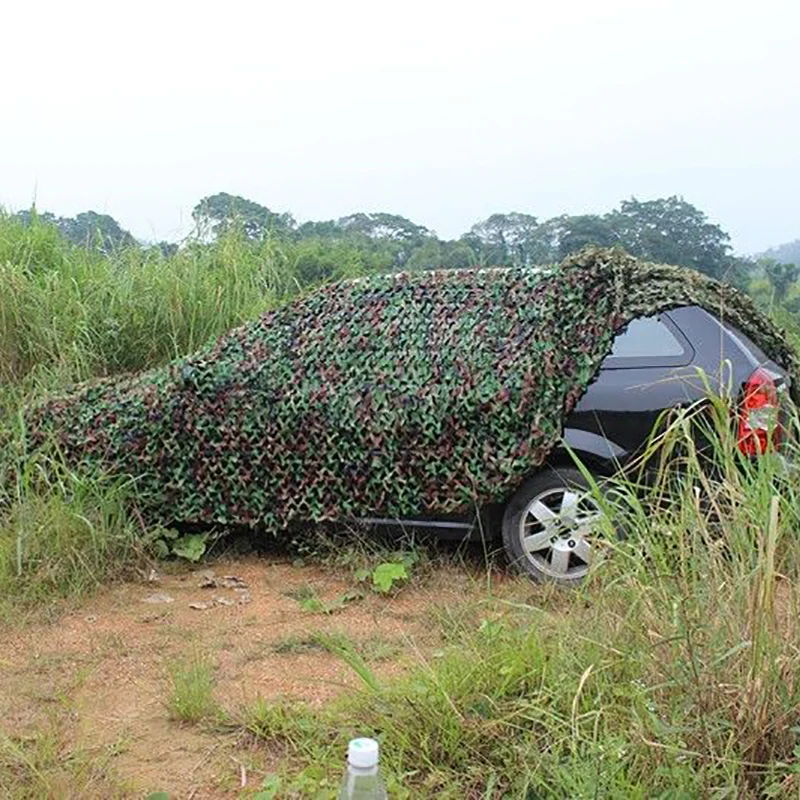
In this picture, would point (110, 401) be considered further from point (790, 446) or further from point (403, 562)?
point (790, 446)

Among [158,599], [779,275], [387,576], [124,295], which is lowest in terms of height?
[158,599]

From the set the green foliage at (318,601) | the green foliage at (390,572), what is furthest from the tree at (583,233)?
the green foliage at (318,601)

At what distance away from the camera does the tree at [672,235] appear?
19.3 ft

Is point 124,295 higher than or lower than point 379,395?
higher

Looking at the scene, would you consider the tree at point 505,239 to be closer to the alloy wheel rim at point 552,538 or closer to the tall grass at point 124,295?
the tall grass at point 124,295

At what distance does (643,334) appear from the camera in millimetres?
5086

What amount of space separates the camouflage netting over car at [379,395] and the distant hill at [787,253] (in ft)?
4.26

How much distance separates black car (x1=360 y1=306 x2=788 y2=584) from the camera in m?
4.89

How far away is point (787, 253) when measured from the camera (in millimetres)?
7375

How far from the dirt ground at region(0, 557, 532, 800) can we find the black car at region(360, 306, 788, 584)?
0.29 m

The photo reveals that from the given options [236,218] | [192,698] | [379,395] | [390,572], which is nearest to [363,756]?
[192,698]

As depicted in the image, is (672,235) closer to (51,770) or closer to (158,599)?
(158,599)

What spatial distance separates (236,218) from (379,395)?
4.36 meters

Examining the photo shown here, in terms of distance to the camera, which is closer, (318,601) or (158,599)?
(318,601)
